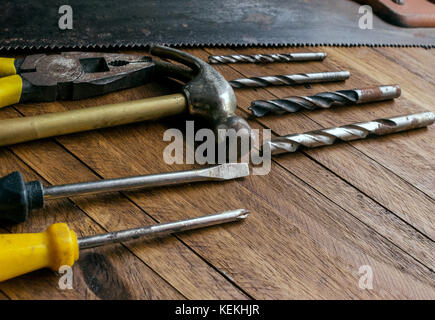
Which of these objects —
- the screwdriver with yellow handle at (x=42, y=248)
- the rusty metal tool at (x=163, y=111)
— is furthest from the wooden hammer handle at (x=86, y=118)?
the screwdriver with yellow handle at (x=42, y=248)

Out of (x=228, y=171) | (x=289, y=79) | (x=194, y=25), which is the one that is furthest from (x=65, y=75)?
(x=289, y=79)

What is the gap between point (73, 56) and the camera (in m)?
1.35

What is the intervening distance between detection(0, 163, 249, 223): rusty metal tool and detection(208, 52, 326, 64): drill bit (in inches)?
22.6

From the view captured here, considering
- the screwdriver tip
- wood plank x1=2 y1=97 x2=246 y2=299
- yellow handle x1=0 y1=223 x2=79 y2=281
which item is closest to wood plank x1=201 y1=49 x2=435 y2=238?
the screwdriver tip

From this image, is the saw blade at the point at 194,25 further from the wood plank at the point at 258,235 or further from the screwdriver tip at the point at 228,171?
the screwdriver tip at the point at 228,171

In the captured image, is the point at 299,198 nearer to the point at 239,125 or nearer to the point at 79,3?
the point at 239,125

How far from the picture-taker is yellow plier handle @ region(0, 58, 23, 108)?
4.01 feet

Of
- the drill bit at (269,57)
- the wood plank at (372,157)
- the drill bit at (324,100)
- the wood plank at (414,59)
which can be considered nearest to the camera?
the wood plank at (372,157)

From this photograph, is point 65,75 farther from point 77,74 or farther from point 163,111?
point 163,111

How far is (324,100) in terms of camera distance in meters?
1.61

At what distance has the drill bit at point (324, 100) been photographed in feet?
4.89

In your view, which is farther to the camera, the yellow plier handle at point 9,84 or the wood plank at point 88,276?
the yellow plier handle at point 9,84

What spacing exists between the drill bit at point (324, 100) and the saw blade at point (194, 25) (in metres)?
0.40

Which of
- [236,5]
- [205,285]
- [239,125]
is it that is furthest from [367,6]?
[205,285]
